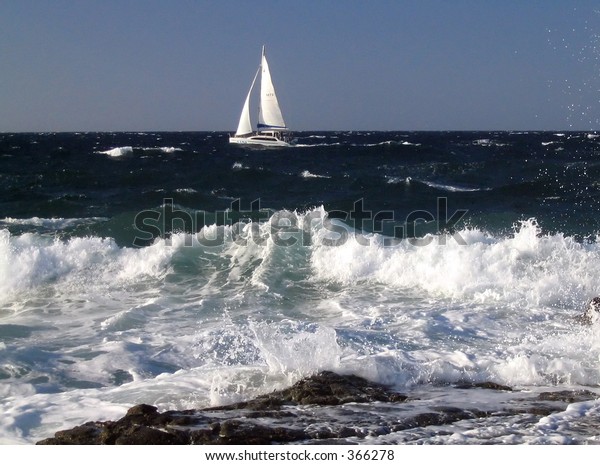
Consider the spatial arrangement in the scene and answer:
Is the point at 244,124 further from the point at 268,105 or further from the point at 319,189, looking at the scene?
the point at 319,189

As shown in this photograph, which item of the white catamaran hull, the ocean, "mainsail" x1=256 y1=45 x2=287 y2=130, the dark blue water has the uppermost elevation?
"mainsail" x1=256 y1=45 x2=287 y2=130

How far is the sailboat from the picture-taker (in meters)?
52.0

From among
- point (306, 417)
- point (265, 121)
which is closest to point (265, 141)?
point (265, 121)

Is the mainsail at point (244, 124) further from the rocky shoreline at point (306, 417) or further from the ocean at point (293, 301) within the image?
the rocky shoreline at point (306, 417)

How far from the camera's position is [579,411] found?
5.50m

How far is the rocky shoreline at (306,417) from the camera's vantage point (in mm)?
4844

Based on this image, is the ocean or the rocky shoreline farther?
the ocean

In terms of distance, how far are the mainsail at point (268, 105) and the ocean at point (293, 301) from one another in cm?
2787

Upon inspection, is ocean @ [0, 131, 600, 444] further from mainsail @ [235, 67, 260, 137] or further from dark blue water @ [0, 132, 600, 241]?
mainsail @ [235, 67, 260, 137]

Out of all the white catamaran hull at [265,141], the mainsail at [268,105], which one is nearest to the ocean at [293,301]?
the mainsail at [268,105]
